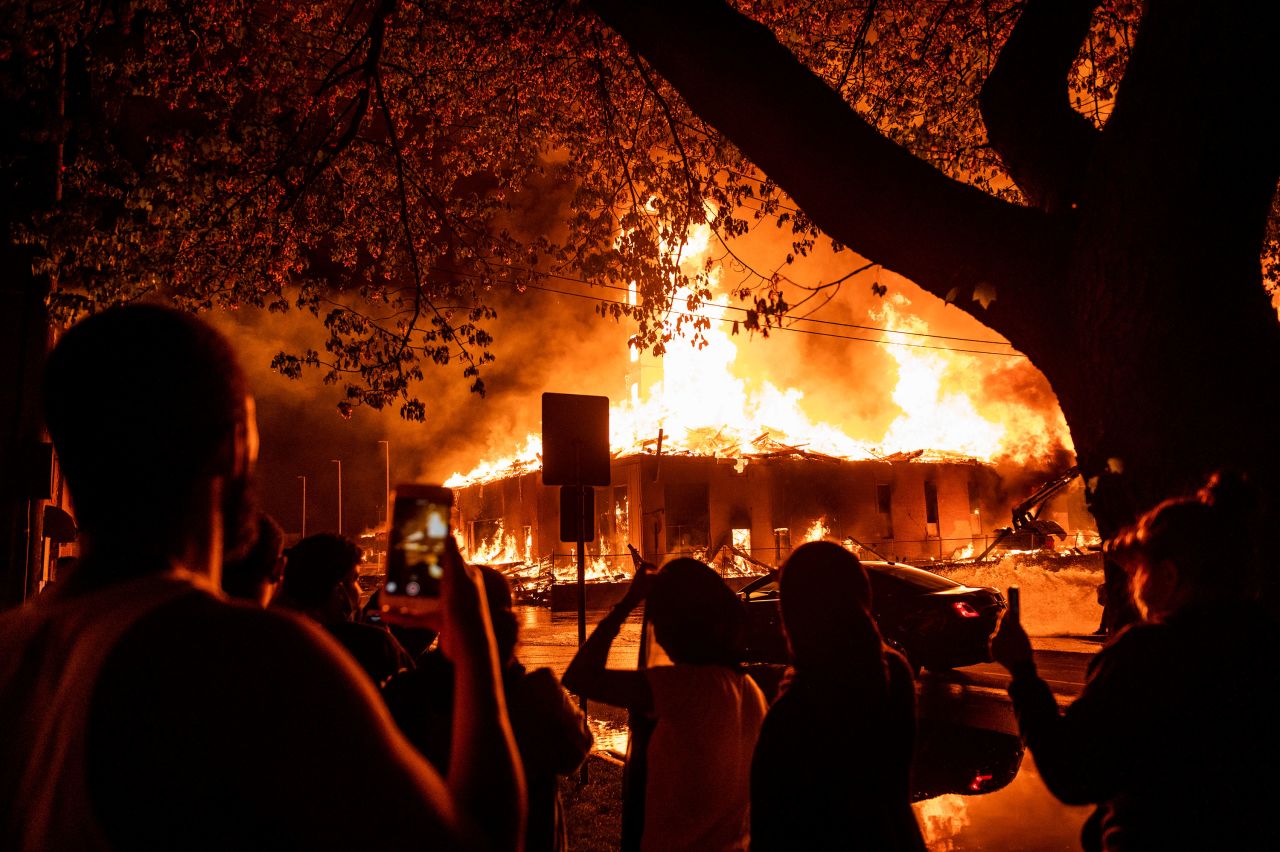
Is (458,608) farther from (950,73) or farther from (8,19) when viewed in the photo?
(950,73)

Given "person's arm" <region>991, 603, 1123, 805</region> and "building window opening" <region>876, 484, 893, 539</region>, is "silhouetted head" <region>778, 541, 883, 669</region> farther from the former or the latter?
"building window opening" <region>876, 484, 893, 539</region>

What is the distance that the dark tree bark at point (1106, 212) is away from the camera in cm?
326

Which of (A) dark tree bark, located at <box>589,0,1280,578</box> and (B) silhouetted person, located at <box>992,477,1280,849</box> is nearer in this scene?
(B) silhouetted person, located at <box>992,477,1280,849</box>

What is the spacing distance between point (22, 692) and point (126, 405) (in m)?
0.42

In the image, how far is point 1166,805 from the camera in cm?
221

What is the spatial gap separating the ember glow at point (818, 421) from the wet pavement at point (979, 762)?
29348 millimetres

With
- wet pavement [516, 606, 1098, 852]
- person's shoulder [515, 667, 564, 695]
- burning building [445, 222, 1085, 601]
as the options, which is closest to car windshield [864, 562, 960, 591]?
wet pavement [516, 606, 1098, 852]

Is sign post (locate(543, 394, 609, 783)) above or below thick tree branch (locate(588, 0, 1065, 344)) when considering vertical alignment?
below

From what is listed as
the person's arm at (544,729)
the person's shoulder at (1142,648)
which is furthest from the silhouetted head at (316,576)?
the person's shoulder at (1142,648)

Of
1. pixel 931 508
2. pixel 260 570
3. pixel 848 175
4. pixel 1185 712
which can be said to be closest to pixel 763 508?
pixel 931 508

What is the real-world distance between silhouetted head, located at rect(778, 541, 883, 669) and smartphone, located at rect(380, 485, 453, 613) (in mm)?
1593

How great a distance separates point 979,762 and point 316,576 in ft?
23.7

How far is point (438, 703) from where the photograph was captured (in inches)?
111

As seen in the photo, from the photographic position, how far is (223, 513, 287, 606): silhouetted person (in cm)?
327
